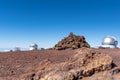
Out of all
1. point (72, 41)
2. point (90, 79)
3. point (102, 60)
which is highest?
point (72, 41)

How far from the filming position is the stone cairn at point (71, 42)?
106 ft

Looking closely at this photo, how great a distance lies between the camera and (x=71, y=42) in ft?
111

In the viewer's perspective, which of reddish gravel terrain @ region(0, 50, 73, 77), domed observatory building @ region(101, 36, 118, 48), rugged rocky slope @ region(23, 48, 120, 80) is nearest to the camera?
rugged rocky slope @ region(23, 48, 120, 80)

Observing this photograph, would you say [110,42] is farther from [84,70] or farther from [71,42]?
[84,70]

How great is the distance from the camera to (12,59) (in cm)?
2255

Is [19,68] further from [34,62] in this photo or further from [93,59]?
[93,59]

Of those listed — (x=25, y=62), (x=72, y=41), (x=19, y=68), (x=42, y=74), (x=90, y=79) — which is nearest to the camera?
(x=90, y=79)

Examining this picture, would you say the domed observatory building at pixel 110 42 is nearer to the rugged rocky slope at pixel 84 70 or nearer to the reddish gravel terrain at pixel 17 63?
the reddish gravel terrain at pixel 17 63

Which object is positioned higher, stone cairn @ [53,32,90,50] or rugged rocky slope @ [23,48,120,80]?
stone cairn @ [53,32,90,50]

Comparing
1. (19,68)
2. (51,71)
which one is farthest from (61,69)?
(19,68)

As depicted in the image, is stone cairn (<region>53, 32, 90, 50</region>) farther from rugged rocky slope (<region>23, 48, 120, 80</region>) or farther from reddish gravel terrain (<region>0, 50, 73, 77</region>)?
rugged rocky slope (<region>23, 48, 120, 80</region>)

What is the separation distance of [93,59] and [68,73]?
5.81 feet

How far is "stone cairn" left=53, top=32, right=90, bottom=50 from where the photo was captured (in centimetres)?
3238

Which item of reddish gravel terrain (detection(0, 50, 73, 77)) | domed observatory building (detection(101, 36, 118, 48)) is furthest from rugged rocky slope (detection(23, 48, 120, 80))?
domed observatory building (detection(101, 36, 118, 48))
